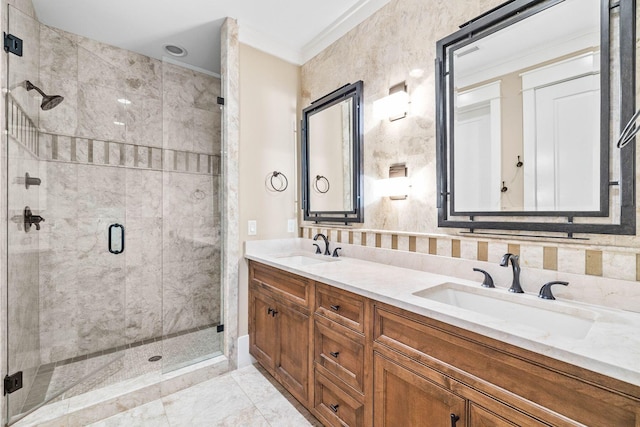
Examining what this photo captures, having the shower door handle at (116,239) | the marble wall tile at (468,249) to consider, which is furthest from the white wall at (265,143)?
the marble wall tile at (468,249)

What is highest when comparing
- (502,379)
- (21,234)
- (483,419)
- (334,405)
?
(21,234)

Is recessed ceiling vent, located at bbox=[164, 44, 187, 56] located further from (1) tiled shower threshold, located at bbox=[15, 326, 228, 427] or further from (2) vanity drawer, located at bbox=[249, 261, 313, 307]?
(1) tiled shower threshold, located at bbox=[15, 326, 228, 427]

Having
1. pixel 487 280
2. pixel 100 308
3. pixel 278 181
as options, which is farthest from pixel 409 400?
pixel 100 308

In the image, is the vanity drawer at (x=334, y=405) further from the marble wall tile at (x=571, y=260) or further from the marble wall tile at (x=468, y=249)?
the marble wall tile at (x=571, y=260)

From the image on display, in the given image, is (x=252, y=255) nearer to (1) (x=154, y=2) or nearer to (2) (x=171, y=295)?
(2) (x=171, y=295)

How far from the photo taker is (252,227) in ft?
8.06

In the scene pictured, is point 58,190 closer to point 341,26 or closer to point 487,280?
point 341,26

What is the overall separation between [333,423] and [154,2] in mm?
2890

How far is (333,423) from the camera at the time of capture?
1530mm

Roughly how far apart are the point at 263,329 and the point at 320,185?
1231 mm

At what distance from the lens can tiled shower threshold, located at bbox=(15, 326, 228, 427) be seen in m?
1.77

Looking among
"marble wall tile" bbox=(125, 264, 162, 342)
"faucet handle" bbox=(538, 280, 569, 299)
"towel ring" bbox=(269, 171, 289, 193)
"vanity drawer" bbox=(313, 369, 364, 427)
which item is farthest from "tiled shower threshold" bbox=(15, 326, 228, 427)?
"faucet handle" bbox=(538, 280, 569, 299)

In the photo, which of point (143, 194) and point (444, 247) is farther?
point (143, 194)

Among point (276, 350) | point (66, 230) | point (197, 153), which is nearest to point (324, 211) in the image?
point (276, 350)
